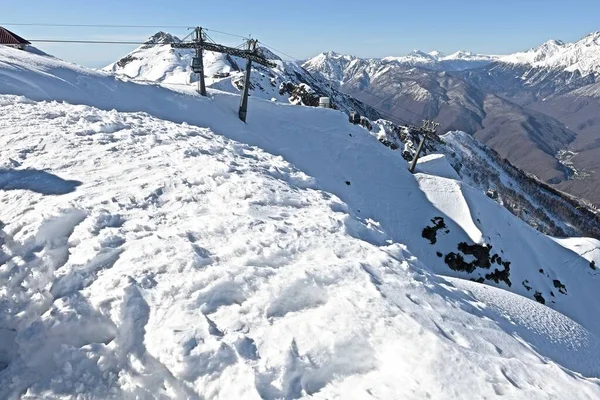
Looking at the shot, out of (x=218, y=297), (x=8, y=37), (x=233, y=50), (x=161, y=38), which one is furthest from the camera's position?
(x=161, y=38)

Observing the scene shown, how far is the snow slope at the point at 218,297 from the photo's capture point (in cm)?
646

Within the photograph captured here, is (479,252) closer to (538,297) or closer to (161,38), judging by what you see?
(538,297)

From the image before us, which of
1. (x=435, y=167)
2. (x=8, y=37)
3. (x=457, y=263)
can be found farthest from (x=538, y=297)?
→ (x=8, y=37)

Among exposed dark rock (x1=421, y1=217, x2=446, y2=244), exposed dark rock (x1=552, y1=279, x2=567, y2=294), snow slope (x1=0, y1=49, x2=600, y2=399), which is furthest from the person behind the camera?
exposed dark rock (x1=552, y1=279, x2=567, y2=294)

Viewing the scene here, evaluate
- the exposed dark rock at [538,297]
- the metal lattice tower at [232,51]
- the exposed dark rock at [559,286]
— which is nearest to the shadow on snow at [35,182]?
the metal lattice tower at [232,51]

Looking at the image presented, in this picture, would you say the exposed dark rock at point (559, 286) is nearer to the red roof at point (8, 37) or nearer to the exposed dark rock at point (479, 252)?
the exposed dark rock at point (479, 252)

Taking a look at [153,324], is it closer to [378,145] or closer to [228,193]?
[228,193]

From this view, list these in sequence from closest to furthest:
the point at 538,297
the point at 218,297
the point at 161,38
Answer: the point at 218,297, the point at 538,297, the point at 161,38

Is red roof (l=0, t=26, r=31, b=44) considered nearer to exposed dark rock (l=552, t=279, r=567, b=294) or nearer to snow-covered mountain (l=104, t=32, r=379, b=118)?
snow-covered mountain (l=104, t=32, r=379, b=118)

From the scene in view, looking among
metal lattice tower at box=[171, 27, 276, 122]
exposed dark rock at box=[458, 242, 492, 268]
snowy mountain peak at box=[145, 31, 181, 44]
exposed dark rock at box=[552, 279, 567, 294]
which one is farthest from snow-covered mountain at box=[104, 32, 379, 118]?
exposed dark rock at box=[552, 279, 567, 294]

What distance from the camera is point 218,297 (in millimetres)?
8062

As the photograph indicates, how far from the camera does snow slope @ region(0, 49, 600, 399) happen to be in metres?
6.46

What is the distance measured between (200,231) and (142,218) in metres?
1.95

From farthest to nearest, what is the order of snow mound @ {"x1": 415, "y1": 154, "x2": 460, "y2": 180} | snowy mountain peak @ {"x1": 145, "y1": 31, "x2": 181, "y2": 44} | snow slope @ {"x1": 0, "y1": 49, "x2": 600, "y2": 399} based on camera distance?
snowy mountain peak @ {"x1": 145, "y1": 31, "x2": 181, "y2": 44} → snow mound @ {"x1": 415, "y1": 154, "x2": 460, "y2": 180} → snow slope @ {"x1": 0, "y1": 49, "x2": 600, "y2": 399}
